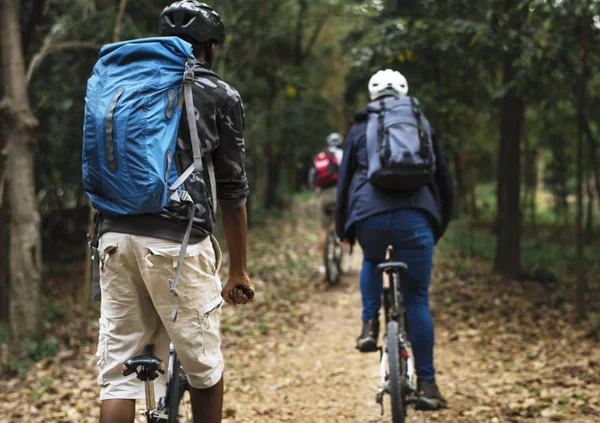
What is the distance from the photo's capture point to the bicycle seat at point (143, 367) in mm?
2307

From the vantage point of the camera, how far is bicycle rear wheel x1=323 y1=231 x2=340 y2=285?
9547mm

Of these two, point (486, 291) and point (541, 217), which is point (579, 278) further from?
point (541, 217)

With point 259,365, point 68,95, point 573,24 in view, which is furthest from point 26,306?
point 573,24

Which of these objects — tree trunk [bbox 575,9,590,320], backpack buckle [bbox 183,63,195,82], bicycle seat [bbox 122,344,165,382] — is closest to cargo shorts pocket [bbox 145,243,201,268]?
bicycle seat [bbox 122,344,165,382]

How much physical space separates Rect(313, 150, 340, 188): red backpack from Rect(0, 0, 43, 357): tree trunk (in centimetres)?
437

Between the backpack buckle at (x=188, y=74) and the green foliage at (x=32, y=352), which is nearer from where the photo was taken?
the backpack buckle at (x=188, y=74)

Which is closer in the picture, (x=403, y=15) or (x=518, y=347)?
(x=518, y=347)

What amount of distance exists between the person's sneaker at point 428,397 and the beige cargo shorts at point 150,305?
6.29 feet

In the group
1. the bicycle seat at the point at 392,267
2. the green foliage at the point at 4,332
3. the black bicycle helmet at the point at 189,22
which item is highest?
the black bicycle helmet at the point at 189,22

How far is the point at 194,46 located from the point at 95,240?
3.03ft

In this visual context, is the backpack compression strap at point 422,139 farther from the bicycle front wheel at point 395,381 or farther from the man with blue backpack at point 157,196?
the man with blue backpack at point 157,196

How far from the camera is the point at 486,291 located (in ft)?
29.2

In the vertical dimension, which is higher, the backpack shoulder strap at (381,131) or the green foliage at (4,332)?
the backpack shoulder strap at (381,131)

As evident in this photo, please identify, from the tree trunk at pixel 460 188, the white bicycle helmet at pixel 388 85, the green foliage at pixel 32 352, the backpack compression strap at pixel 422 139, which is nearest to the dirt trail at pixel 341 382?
the backpack compression strap at pixel 422 139
